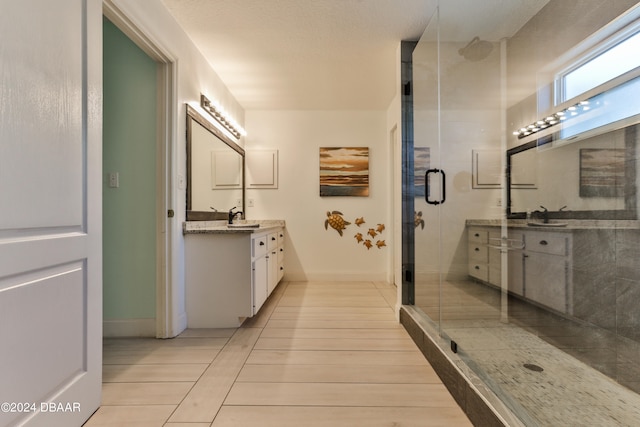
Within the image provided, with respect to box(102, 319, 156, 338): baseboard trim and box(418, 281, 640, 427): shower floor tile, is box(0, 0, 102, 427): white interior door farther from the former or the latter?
box(418, 281, 640, 427): shower floor tile

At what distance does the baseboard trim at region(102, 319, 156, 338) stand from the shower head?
2879mm

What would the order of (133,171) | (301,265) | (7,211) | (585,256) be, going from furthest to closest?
(301,265)
(133,171)
(585,256)
(7,211)

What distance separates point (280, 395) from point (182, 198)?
5.27 ft

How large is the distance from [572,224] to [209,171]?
282cm

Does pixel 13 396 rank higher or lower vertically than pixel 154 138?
lower

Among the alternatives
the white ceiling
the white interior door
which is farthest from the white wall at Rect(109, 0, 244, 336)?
the white interior door

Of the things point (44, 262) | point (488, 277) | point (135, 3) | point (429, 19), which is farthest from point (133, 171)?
point (488, 277)

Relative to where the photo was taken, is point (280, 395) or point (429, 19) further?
point (429, 19)

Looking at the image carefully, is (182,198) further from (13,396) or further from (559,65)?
(559,65)

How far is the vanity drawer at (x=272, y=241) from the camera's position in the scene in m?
3.20

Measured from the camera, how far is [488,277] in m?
2.38

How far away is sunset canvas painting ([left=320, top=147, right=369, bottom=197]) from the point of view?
14.3ft

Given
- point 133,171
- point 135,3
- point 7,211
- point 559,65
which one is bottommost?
point 7,211

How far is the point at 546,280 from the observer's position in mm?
2111
